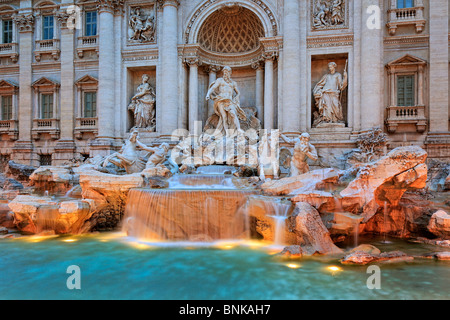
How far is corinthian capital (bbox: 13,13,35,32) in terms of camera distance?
1558 centimetres

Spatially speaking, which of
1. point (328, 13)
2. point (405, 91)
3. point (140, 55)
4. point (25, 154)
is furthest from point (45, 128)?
point (405, 91)

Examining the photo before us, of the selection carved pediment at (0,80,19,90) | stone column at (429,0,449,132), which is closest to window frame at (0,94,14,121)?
carved pediment at (0,80,19,90)

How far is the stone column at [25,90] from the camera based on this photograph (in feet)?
51.2

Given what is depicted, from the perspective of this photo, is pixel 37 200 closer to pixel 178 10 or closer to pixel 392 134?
pixel 178 10

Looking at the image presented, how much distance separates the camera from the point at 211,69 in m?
14.6

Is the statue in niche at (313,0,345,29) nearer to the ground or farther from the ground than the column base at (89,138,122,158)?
farther from the ground

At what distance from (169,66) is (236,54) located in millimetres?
3309

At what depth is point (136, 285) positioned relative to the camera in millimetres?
4879

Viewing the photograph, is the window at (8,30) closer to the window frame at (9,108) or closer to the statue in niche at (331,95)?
the window frame at (9,108)

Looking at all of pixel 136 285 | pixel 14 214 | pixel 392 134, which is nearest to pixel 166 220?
pixel 136 285

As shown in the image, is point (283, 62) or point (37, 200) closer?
point (37, 200)

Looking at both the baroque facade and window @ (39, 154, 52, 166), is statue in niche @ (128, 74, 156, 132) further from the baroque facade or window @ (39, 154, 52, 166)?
window @ (39, 154, 52, 166)

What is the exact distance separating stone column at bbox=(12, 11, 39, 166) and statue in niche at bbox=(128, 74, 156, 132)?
589cm

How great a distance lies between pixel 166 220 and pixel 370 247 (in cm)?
476
